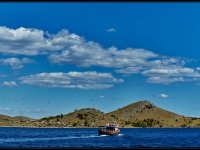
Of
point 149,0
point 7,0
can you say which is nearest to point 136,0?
point 149,0

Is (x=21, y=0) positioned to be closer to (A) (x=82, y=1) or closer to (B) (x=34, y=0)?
(B) (x=34, y=0)

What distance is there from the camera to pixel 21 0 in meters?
30.0

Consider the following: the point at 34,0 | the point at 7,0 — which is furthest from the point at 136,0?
the point at 7,0

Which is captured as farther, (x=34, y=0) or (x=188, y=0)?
(x=188, y=0)

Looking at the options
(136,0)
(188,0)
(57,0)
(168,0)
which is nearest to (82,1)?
(57,0)

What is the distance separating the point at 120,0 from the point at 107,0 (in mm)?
1011

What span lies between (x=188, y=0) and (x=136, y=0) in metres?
5.01

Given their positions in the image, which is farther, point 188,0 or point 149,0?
point 188,0

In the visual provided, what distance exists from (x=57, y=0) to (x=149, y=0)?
5.92m

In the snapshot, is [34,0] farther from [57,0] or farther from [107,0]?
[107,0]

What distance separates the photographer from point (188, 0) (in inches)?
1261

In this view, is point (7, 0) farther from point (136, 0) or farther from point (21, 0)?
point (136, 0)

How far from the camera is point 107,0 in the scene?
30172mm

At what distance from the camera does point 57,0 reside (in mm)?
29469
